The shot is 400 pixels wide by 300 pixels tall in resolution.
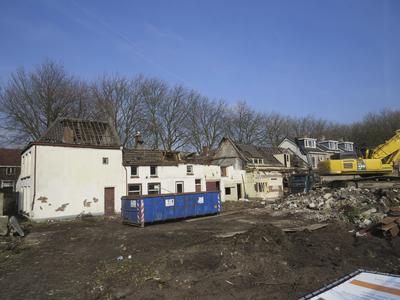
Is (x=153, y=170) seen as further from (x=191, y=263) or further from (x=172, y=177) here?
(x=191, y=263)

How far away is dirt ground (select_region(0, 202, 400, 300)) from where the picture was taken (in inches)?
261

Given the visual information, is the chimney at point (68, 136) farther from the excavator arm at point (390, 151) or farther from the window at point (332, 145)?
the window at point (332, 145)

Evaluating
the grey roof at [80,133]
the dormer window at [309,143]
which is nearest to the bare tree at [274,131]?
the dormer window at [309,143]

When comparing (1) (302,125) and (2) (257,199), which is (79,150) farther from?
(1) (302,125)

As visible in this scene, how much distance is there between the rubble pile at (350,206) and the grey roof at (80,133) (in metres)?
15.2

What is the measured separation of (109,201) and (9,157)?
3023 cm

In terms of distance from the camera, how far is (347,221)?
14180mm

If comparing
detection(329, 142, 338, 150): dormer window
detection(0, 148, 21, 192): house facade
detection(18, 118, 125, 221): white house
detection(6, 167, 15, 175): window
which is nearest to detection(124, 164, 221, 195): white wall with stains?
detection(18, 118, 125, 221): white house

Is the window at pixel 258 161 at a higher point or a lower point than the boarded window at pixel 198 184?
higher

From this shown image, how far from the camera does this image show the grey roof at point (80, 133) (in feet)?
70.8

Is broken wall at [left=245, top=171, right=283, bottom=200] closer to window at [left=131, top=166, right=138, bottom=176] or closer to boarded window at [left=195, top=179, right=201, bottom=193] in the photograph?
boarded window at [left=195, top=179, right=201, bottom=193]

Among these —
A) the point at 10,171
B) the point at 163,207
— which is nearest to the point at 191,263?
the point at 163,207

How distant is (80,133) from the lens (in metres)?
23.3

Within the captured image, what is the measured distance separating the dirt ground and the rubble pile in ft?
4.30
